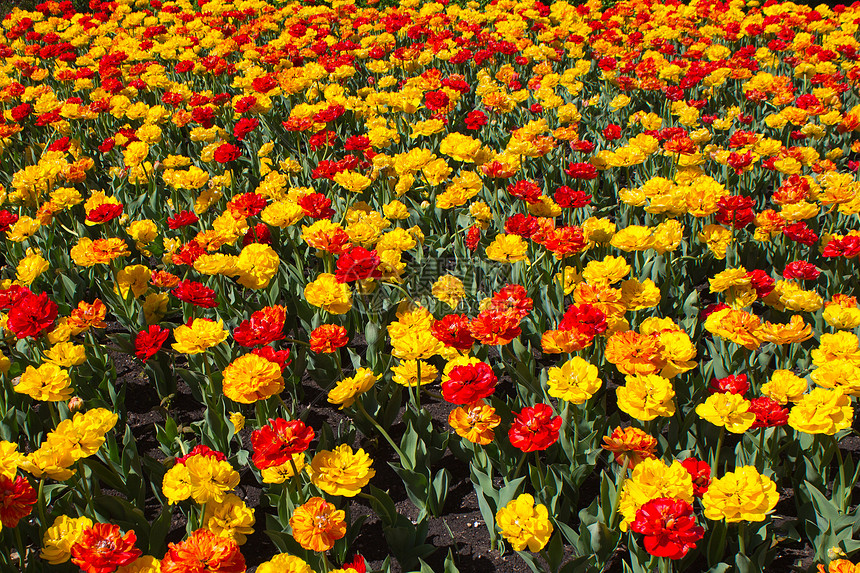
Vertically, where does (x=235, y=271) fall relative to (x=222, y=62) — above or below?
below

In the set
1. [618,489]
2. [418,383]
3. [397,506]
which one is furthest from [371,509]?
[618,489]

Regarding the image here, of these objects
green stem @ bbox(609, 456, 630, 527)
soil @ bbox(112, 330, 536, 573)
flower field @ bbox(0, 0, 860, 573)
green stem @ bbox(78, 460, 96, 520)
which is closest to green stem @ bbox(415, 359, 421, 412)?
flower field @ bbox(0, 0, 860, 573)

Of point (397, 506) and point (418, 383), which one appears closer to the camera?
point (418, 383)

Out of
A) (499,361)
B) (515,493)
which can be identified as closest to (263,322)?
(515,493)

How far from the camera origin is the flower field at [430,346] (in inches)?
75.5

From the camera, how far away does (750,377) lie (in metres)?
2.66

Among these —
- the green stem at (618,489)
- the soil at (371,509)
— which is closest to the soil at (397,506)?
the soil at (371,509)

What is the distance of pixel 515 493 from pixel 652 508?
2.07 feet

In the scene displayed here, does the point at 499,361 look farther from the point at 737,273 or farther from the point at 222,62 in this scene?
the point at 222,62

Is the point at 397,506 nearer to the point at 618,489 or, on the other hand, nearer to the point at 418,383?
the point at 418,383

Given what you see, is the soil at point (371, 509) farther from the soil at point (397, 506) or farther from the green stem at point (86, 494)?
the green stem at point (86, 494)

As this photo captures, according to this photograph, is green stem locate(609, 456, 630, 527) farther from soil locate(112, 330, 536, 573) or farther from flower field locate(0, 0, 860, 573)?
soil locate(112, 330, 536, 573)

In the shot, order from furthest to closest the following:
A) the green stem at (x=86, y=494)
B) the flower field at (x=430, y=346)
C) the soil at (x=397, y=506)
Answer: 1. the soil at (x=397, y=506)
2. the green stem at (x=86, y=494)
3. the flower field at (x=430, y=346)

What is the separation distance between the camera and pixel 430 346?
2252 millimetres
